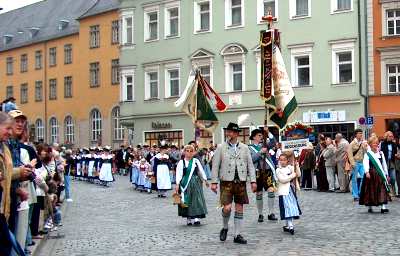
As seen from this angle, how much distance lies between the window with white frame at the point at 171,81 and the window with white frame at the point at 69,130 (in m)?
20.8

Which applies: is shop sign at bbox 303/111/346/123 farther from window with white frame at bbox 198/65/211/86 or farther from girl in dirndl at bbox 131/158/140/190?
girl in dirndl at bbox 131/158/140/190

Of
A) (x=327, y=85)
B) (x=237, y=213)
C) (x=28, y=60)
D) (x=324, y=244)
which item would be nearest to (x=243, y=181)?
(x=237, y=213)

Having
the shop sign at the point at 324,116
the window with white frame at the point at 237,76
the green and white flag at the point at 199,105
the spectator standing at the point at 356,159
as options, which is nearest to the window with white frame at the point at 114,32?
the window with white frame at the point at 237,76

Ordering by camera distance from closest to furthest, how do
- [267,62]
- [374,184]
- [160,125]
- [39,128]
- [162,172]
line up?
[267,62]
[374,184]
[162,172]
[160,125]
[39,128]

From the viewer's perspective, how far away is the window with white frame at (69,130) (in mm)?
65312

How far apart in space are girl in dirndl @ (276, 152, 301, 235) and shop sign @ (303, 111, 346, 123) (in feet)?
82.1

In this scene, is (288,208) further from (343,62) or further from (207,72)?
(207,72)

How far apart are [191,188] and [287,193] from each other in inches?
104

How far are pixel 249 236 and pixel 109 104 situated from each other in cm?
4847

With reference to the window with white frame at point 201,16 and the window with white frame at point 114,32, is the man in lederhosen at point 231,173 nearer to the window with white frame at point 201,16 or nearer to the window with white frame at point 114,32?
the window with white frame at point 201,16

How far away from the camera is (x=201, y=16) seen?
4531 centimetres

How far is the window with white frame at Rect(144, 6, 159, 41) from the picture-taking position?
47656 millimetres

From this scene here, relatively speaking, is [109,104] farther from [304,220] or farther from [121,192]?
[304,220]

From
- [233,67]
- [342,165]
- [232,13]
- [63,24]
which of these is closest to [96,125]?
[63,24]
